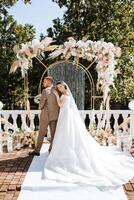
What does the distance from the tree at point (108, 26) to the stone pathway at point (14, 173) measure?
9842 millimetres

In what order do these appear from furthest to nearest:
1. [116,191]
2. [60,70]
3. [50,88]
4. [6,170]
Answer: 1. [60,70]
2. [50,88]
3. [6,170]
4. [116,191]

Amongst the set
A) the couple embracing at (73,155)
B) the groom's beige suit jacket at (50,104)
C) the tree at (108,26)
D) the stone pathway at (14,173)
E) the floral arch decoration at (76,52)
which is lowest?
the stone pathway at (14,173)

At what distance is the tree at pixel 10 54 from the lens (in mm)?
19281

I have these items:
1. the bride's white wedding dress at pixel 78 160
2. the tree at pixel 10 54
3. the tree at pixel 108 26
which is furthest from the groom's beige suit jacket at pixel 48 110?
the tree at pixel 10 54

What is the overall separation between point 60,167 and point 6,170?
1.00 metres

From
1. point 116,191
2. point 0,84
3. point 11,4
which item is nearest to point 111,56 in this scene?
point 116,191

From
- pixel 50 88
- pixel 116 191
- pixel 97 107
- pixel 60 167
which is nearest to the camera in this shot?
→ pixel 116 191

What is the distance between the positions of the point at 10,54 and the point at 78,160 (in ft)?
46.9

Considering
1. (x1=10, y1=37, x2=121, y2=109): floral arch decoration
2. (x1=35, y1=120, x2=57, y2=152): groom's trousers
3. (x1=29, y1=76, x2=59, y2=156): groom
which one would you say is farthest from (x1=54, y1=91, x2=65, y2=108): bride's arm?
Answer: (x1=10, y1=37, x2=121, y2=109): floral arch decoration

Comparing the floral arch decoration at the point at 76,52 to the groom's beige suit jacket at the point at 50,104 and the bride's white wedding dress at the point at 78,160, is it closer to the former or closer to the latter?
the groom's beige suit jacket at the point at 50,104

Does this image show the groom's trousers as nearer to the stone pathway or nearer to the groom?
the groom

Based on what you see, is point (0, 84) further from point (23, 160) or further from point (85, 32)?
point (23, 160)

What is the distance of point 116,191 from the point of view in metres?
5.28

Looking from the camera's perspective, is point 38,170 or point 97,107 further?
point 97,107
